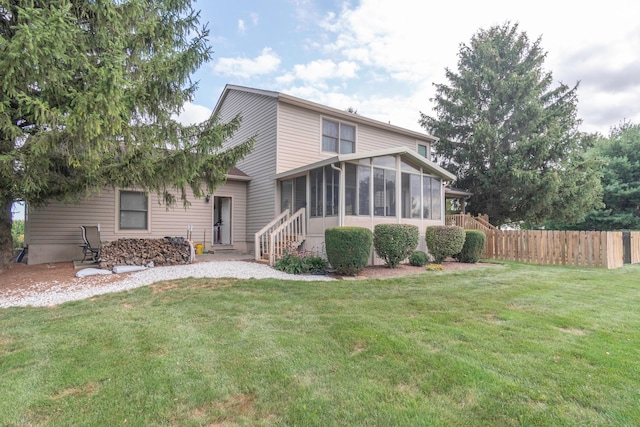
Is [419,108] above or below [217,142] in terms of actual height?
above

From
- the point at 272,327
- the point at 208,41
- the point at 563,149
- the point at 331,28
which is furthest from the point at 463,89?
the point at 272,327

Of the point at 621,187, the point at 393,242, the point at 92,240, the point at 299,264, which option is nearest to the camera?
the point at 299,264

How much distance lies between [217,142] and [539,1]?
38.1ft

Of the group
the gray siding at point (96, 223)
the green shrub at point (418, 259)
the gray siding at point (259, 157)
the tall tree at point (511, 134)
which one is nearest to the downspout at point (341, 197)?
the green shrub at point (418, 259)

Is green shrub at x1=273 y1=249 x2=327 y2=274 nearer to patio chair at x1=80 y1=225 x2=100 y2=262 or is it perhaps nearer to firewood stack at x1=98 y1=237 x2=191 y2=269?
firewood stack at x1=98 y1=237 x2=191 y2=269

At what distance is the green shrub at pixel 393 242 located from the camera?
29.0 ft

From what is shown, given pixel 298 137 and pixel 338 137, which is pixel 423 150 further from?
pixel 298 137

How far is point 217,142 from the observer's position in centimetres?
759

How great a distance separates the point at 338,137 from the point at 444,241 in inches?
226

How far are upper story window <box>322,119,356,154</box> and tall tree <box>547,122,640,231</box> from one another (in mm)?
Result: 16506

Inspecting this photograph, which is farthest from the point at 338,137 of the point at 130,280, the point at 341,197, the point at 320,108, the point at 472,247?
the point at 130,280

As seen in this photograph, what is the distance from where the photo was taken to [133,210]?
36.0 feet

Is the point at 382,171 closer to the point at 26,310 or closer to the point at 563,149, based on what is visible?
the point at 26,310

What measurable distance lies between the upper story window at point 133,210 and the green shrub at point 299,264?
5504 millimetres
